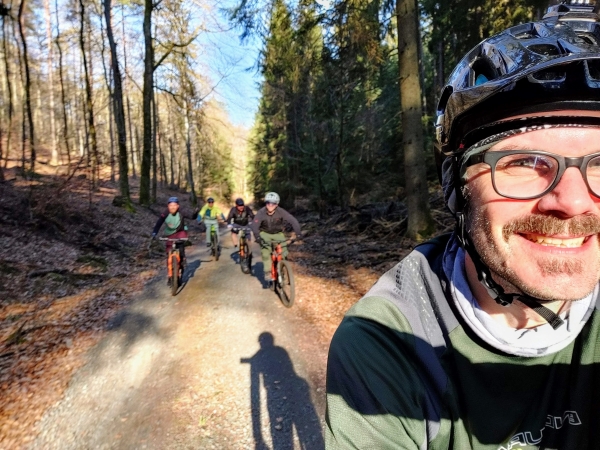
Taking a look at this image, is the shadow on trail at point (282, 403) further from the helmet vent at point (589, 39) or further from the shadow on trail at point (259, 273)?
the helmet vent at point (589, 39)

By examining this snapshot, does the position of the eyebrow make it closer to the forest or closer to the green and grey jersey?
the green and grey jersey

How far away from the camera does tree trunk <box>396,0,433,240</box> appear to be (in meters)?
7.89

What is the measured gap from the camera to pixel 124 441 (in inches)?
135

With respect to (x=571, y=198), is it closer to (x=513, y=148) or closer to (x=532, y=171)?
(x=532, y=171)

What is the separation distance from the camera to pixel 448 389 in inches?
43.9

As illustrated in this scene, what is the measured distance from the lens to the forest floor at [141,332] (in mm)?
3682

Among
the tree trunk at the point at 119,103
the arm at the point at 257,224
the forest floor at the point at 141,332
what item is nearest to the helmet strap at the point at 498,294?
the forest floor at the point at 141,332

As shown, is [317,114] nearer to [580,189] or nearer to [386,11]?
[386,11]

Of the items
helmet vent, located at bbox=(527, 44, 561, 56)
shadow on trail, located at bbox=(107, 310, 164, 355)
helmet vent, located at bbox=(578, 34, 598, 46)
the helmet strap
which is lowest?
shadow on trail, located at bbox=(107, 310, 164, 355)

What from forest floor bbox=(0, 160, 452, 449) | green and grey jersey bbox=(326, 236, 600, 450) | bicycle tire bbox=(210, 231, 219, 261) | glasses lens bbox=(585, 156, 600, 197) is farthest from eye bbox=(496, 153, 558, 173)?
bicycle tire bbox=(210, 231, 219, 261)

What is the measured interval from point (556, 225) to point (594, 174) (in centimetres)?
22

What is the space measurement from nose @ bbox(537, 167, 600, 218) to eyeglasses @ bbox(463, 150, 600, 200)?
1 centimetres

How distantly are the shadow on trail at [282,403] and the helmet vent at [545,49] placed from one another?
11.7 ft

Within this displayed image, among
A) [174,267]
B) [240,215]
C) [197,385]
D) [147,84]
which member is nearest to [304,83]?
[147,84]
